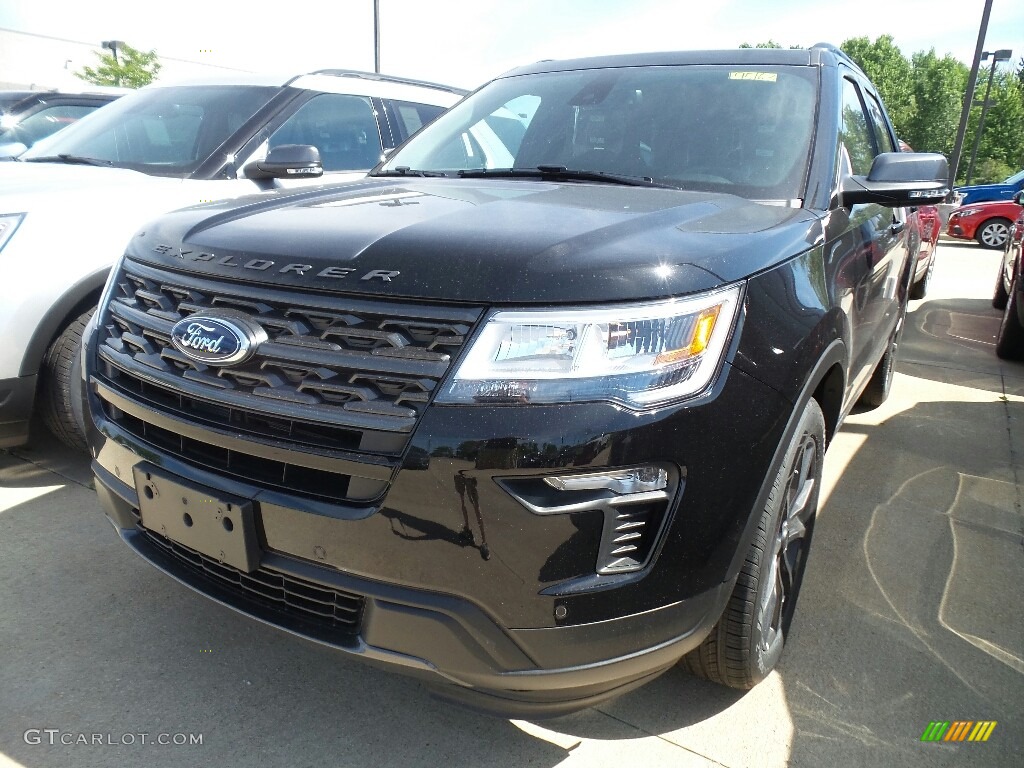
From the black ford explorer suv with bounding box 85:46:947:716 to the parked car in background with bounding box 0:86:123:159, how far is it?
5.95 m

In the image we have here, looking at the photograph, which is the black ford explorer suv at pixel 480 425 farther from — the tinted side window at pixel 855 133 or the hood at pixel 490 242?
the tinted side window at pixel 855 133

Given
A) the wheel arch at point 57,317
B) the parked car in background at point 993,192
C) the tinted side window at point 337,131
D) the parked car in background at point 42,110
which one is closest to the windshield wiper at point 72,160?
the tinted side window at point 337,131

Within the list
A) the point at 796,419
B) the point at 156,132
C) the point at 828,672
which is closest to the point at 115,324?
the point at 796,419

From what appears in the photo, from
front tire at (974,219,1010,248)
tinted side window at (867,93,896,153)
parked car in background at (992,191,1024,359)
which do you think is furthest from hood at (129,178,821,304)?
front tire at (974,219,1010,248)

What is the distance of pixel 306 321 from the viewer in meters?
1.59

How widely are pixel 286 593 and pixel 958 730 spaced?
1739mm

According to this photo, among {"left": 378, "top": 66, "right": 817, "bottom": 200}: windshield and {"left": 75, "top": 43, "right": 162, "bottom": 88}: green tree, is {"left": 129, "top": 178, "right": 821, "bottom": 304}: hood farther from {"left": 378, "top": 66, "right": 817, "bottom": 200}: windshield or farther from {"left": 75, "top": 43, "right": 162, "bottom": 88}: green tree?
{"left": 75, "top": 43, "right": 162, "bottom": 88}: green tree

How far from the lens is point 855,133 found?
2924 millimetres

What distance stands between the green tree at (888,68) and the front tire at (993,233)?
43834mm

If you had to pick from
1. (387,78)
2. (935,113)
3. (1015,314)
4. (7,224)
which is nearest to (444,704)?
(7,224)

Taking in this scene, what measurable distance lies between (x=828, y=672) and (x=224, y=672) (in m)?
1.70

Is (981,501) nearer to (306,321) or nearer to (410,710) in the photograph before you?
(410,710)

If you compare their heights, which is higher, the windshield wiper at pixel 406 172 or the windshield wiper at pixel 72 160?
the windshield wiper at pixel 406 172

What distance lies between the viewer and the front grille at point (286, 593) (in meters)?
1.61
